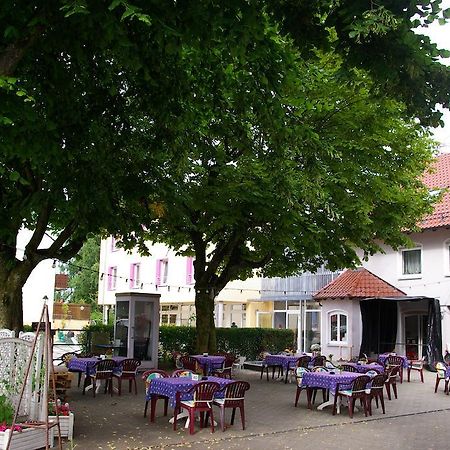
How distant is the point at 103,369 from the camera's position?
14.6 m

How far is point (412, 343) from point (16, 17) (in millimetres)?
24201

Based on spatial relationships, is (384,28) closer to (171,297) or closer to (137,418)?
(137,418)

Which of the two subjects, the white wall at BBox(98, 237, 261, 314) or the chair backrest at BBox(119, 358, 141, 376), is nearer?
the chair backrest at BBox(119, 358, 141, 376)

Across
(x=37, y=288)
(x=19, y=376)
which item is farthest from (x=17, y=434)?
(x=37, y=288)

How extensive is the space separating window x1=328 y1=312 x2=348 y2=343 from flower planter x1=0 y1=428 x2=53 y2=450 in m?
21.1

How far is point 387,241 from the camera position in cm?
1939

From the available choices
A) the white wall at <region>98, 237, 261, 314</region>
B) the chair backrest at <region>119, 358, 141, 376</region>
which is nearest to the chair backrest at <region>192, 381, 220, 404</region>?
the chair backrest at <region>119, 358, 141, 376</region>

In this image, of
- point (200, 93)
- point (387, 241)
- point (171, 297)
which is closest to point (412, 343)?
point (387, 241)

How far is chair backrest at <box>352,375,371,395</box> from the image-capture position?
41.2 feet

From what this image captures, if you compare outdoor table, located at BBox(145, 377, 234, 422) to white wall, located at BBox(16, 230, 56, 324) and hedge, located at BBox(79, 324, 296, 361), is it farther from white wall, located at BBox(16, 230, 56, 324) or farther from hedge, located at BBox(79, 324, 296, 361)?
white wall, located at BBox(16, 230, 56, 324)

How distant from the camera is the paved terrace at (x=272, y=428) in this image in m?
9.66

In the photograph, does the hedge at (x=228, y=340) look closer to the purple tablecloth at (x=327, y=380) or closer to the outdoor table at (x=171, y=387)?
the purple tablecloth at (x=327, y=380)

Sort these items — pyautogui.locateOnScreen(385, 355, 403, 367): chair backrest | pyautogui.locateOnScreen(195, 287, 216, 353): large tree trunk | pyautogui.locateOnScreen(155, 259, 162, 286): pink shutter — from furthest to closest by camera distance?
pyautogui.locateOnScreen(155, 259, 162, 286): pink shutter → pyautogui.locateOnScreen(385, 355, 403, 367): chair backrest → pyautogui.locateOnScreen(195, 287, 216, 353): large tree trunk

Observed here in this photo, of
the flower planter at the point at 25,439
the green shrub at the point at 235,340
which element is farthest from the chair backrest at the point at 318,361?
the flower planter at the point at 25,439
